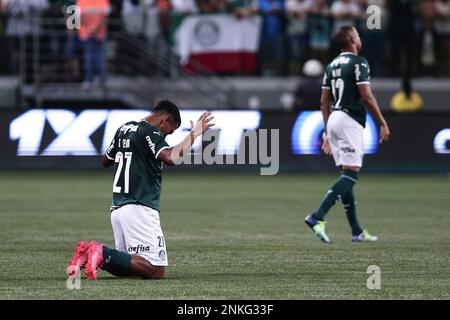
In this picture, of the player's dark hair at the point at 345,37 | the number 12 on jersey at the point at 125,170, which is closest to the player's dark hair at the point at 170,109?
the number 12 on jersey at the point at 125,170

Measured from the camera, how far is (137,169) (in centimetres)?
1047

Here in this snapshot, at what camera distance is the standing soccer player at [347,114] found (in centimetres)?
1388

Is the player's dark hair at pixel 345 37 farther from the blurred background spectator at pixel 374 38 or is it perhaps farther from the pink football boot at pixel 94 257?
the blurred background spectator at pixel 374 38

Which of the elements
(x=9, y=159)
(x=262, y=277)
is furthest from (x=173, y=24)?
(x=262, y=277)

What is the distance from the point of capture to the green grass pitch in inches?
390

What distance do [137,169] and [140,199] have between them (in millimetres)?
264

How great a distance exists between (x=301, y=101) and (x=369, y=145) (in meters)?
2.09

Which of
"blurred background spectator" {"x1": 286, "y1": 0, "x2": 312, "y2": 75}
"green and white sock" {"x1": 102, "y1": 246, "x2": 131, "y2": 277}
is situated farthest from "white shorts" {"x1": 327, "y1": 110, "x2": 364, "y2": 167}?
"blurred background spectator" {"x1": 286, "y1": 0, "x2": 312, "y2": 75}

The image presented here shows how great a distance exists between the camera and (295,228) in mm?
15680

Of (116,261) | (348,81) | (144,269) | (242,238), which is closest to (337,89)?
(348,81)

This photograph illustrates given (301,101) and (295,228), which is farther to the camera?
(301,101)

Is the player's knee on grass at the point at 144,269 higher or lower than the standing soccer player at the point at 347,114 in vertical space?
lower
